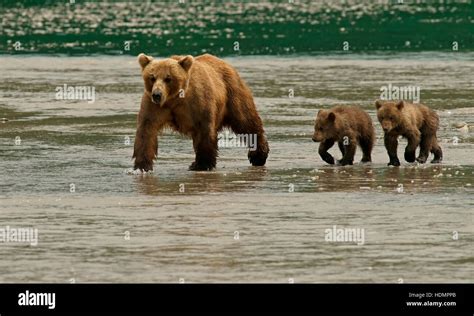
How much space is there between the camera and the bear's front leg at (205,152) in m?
15.1

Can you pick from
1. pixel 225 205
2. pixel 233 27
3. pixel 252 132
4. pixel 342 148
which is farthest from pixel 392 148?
pixel 233 27

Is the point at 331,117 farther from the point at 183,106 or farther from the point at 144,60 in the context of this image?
the point at 144,60

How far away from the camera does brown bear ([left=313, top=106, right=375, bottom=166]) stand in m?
15.7

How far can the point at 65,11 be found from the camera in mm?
52719

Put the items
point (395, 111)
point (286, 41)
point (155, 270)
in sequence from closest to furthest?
point (155, 270), point (395, 111), point (286, 41)

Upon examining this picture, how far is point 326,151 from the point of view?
15766 mm

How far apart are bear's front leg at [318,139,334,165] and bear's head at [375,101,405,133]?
0.56 metres

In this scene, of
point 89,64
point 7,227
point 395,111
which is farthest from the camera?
point 89,64

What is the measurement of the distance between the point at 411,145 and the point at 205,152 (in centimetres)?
213

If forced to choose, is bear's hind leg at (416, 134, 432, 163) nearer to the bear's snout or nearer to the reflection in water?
the reflection in water

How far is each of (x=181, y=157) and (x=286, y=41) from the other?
20299mm

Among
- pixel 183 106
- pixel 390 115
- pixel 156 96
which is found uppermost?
pixel 156 96
